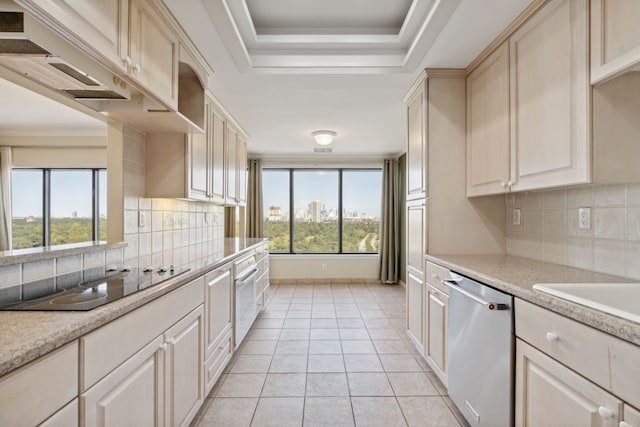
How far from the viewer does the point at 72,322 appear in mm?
876

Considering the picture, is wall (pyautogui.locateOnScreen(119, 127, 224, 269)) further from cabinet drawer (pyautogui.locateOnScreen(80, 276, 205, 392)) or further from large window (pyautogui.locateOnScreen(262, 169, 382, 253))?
large window (pyautogui.locateOnScreen(262, 169, 382, 253))

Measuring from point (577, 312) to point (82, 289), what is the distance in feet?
6.40

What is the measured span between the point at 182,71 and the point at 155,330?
1949 millimetres

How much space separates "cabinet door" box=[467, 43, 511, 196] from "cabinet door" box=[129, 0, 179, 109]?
82.9 inches

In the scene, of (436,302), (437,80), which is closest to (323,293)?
(436,302)

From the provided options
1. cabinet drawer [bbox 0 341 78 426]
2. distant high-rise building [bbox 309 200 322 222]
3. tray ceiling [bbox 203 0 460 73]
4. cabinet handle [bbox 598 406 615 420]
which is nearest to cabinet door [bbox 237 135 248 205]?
tray ceiling [bbox 203 0 460 73]

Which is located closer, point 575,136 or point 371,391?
point 575,136

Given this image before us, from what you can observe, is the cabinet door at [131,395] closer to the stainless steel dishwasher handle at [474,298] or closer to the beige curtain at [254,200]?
the stainless steel dishwasher handle at [474,298]

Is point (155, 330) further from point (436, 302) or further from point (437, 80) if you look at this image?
point (437, 80)

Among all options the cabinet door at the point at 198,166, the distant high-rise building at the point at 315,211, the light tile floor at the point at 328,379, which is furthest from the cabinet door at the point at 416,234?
the distant high-rise building at the point at 315,211

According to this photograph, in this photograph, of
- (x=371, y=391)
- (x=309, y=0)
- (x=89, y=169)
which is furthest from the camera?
(x=89, y=169)

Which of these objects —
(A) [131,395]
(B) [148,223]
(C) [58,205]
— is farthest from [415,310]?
(C) [58,205]

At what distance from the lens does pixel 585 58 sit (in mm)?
1351

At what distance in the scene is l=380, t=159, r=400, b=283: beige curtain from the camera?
5.57 meters
